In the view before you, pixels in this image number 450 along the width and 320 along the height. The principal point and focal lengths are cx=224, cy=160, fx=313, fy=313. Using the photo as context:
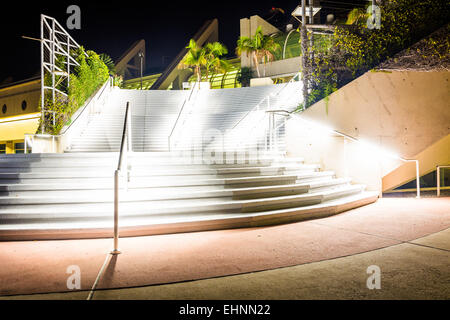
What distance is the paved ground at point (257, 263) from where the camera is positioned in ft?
8.25

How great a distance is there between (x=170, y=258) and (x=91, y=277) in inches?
32.5

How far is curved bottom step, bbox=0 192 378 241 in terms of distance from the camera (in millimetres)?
4164

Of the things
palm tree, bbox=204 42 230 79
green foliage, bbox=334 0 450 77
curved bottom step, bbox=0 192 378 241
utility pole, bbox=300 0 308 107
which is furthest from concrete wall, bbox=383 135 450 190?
palm tree, bbox=204 42 230 79

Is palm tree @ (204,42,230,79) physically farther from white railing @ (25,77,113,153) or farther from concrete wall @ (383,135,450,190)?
concrete wall @ (383,135,450,190)

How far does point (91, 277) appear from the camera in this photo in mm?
2850

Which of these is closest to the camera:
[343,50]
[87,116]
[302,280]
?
[302,280]

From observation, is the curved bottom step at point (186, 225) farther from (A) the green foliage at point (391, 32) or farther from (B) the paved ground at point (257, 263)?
(A) the green foliage at point (391, 32)

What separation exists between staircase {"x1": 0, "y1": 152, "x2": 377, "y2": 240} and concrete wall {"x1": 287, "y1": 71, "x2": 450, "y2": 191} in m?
1.51

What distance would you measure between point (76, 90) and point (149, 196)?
40.1 ft

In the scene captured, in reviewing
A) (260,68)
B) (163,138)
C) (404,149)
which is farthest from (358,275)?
(260,68)

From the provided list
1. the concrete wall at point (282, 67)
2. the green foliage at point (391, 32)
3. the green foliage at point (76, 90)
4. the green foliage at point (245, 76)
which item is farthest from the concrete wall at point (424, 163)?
the green foliage at point (245, 76)

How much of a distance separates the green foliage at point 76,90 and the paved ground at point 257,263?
1075cm
